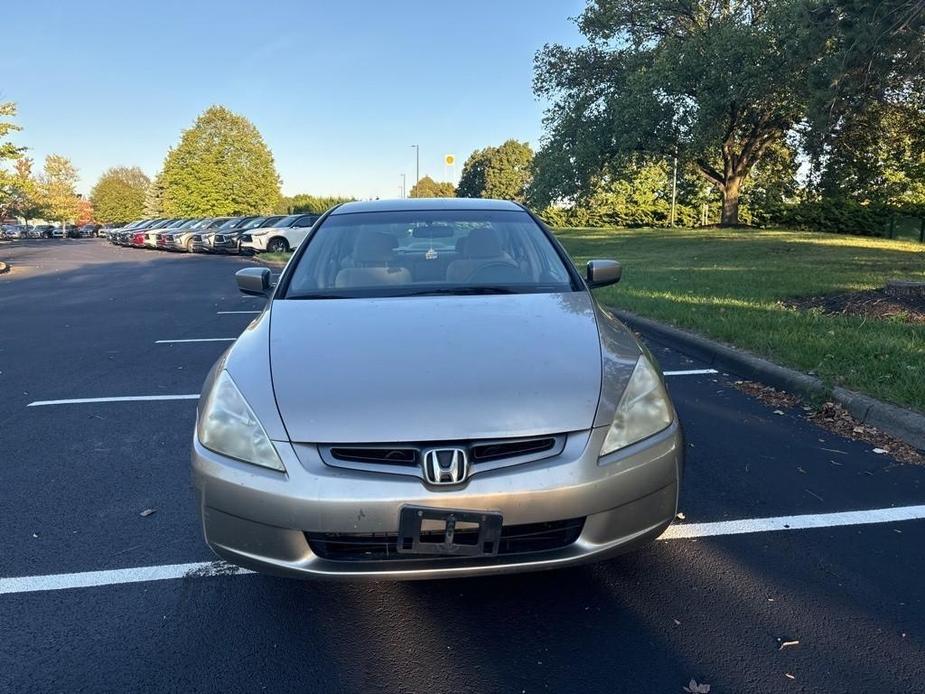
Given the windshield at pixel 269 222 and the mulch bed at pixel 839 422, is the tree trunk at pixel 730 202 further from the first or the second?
the mulch bed at pixel 839 422

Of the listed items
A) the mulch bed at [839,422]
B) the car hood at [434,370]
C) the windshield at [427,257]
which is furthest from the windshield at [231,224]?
the car hood at [434,370]

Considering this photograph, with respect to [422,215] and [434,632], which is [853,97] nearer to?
[422,215]

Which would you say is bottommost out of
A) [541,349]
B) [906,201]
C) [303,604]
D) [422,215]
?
[303,604]

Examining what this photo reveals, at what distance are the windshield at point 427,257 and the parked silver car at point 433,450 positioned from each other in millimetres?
681

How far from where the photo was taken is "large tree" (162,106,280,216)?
6078 cm

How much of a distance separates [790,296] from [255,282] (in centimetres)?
728

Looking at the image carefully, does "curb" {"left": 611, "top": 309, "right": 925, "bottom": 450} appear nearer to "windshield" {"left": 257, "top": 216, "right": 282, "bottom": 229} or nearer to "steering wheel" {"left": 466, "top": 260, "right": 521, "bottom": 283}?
"steering wheel" {"left": 466, "top": 260, "right": 521, "bottom": 283}

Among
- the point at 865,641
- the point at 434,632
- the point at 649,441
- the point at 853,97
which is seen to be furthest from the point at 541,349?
the point at 853,97

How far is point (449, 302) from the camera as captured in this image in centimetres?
328

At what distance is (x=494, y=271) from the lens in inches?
150

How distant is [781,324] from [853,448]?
298cm

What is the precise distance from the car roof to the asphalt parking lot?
6.23 feet

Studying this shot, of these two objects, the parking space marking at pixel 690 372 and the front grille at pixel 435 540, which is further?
the parking space marking at pixel 690 372

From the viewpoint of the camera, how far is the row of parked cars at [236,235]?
28.5 m
